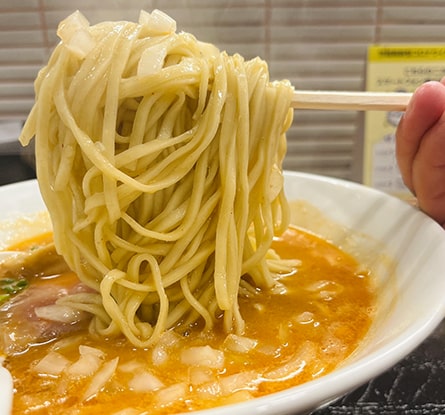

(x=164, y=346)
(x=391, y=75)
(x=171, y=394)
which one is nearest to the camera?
(x=171, y=394)

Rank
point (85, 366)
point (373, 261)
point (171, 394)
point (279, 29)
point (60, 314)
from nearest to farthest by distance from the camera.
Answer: point (171, 394) → point (85, 366) → point (60, 314) → point (373, 261) → point (279, 29)

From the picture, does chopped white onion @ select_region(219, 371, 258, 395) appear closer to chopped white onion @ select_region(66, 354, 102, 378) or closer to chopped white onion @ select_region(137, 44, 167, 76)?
chopped white onion @ select_region(66, 354, 102, 378)

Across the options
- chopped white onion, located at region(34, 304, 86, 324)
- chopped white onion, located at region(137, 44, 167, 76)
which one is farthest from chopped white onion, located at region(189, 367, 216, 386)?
chopped white onion, located at region(137, 44, 167, 76)

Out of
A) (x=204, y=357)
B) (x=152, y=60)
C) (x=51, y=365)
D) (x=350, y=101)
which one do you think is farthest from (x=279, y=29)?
(x=51, y=365)

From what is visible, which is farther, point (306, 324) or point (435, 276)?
point (306, 324)

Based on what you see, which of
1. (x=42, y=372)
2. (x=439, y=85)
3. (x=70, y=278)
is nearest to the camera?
(x=42, y=372)

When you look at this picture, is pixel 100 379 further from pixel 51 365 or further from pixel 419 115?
pixel 419 115

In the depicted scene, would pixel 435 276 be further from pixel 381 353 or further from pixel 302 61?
pixel 302 61

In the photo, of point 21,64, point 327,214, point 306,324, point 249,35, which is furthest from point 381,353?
point 21,64
